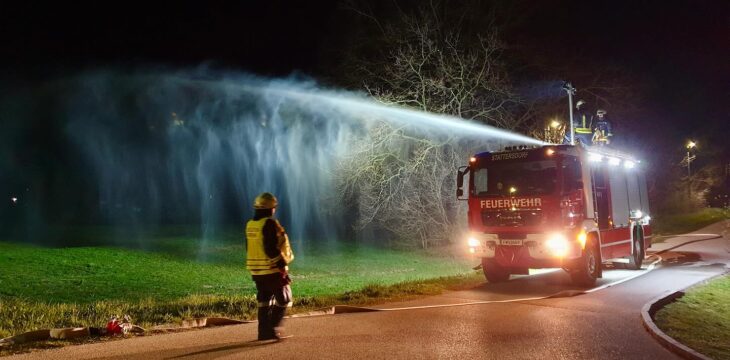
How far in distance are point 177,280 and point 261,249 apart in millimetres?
12848

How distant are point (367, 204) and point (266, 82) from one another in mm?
8889

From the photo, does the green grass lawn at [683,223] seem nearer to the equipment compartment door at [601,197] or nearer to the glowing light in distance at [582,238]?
the equipment compartment door at [601,197]

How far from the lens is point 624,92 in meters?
26.1

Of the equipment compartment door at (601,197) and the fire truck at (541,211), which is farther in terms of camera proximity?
the equipment compartment door at (601,197)

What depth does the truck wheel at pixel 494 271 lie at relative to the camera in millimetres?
12594

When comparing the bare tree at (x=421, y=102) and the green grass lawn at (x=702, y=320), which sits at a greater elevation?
the bare tree at (x=421, y=102)

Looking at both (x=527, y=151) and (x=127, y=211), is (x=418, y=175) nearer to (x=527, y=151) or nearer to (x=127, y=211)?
(x=527, y=151)

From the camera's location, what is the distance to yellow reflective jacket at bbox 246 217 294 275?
6559 millimetres

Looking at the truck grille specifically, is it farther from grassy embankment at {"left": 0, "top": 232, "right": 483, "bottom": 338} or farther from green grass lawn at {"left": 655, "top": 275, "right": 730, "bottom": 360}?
green grass lawn at {"left": 655, "top": 275, "right": 730, "bottom": 360}

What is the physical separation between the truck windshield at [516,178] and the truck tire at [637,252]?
16.3 feet

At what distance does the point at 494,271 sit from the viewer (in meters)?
12.7

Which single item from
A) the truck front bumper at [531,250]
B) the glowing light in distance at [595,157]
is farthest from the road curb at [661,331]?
the glowing light in distance at [595,157]

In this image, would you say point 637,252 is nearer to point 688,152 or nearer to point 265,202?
point 265,202

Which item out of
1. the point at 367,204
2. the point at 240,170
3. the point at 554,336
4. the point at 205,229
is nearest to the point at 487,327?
the point at 554,336
